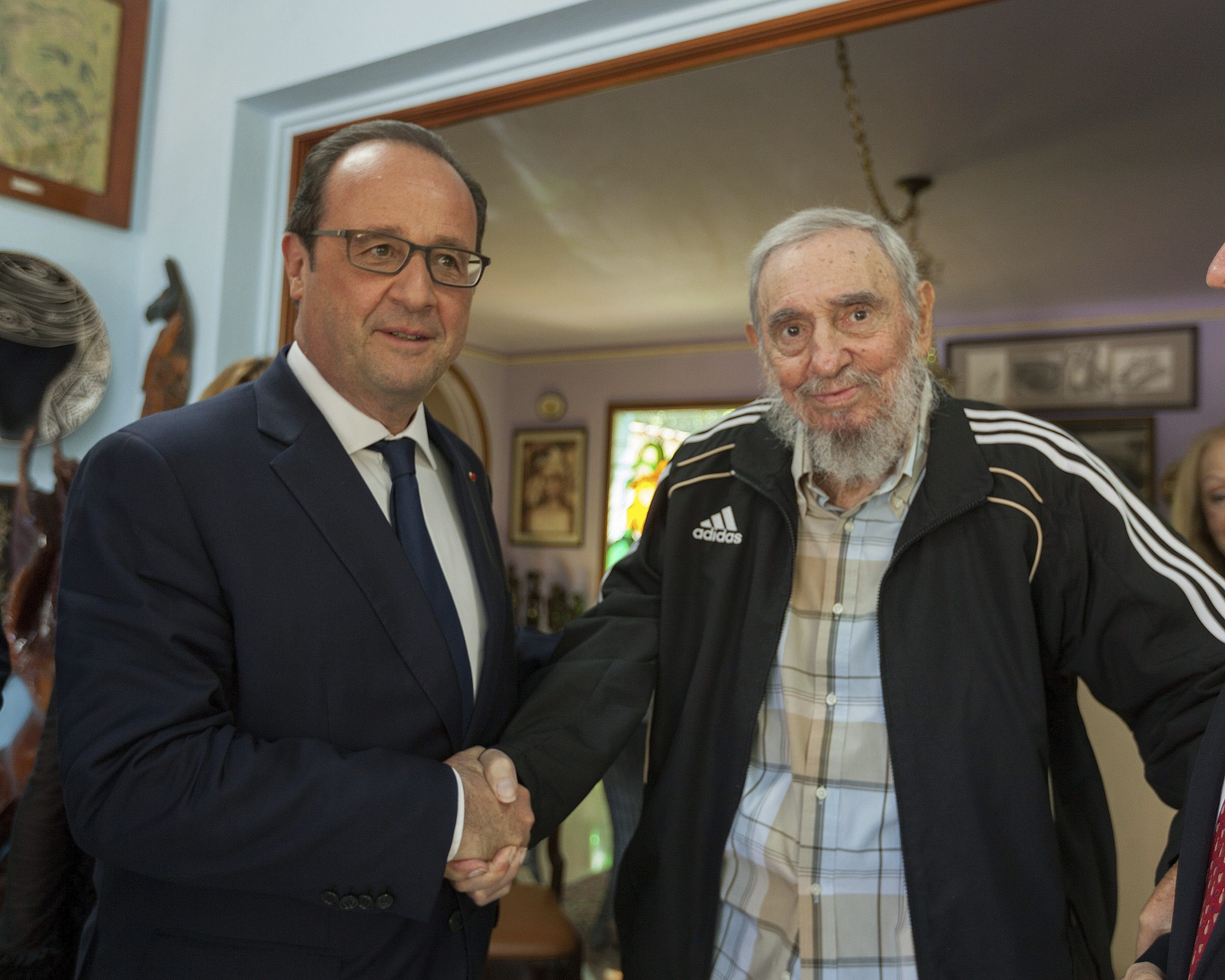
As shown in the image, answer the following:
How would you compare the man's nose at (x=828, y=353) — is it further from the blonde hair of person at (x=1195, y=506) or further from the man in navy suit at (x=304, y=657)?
the blonde hair of person at (x=1195, y=506)

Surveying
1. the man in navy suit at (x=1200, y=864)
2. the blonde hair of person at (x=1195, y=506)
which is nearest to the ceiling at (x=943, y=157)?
the blonde hair of person at (x=1195, y=506)

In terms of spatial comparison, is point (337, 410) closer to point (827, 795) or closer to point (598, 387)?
point (827, 795)

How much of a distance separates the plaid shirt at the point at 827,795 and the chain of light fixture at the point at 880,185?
2.40 metres

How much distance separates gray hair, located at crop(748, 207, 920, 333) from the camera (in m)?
1.63

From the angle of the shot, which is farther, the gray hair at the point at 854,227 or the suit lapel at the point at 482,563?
the gray hair at the point at 854,227

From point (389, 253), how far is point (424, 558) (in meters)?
0.46

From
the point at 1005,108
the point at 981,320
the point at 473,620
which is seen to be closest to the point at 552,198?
the point at 1005,108

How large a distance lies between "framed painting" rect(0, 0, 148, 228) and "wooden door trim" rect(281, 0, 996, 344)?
64 cm

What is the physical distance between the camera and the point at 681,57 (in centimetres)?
190

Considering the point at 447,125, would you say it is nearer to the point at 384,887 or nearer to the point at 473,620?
the point at 473,620

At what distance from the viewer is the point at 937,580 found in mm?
1466

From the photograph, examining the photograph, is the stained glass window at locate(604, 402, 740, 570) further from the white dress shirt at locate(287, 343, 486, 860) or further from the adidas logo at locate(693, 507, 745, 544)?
the white dress shirt at locate(287, 343, 486, 860)

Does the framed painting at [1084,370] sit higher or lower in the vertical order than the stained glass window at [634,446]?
higher

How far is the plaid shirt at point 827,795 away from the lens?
1.43 meters
